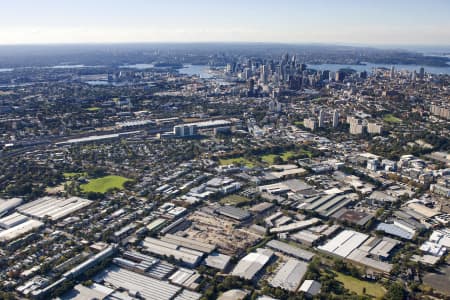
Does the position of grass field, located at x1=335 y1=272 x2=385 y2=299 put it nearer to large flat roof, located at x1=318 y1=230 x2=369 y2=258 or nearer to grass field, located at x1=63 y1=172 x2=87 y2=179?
large flat roof, located at x1=318 y1=230 x2=369 y2=258

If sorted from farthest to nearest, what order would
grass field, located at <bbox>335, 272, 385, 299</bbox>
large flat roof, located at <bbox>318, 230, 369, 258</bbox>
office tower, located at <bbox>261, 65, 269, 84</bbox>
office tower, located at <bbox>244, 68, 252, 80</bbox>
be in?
1. office tower, located at <bbox>244, 68, 252, 80</bbox>
2. office tower, located at <bbox>261, 65, 269, 84</bbox>
3. large flat roof, located at <bbox>318, 230, 369, 258</bbox>
4. grass field, located at <bbox>335, 272, 385, 299</bbox>

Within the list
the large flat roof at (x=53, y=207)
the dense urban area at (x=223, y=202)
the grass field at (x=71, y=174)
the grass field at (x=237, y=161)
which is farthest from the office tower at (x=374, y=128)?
the large flat roof at (x=53, y=207)

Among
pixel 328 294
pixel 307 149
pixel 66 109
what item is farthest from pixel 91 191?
pixel 66 109

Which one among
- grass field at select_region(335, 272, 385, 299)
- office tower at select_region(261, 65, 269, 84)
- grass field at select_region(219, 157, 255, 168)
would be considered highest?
office tower at select_region(261, 65, 269, 84)

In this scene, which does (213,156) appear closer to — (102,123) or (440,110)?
(102,123)

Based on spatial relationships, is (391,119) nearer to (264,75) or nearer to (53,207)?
(264,75)

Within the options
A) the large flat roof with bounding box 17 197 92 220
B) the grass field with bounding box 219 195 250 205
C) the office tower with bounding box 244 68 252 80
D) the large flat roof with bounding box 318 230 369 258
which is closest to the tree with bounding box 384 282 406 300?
the large flat roof with bounding box 318 230 369 258

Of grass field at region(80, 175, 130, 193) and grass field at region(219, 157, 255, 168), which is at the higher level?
grass field at region(219, 157, 255, 168)
